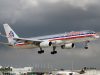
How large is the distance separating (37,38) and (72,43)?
66.0 feet

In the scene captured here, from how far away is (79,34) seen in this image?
595ft

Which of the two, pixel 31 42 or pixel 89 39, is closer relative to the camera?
pixel 89 39

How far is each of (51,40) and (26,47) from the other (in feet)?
49.5

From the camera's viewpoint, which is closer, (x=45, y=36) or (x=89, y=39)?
(x=89, y=39)

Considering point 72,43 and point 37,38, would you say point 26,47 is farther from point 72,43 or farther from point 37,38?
point 72,43

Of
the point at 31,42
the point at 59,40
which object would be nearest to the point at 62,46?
the point at 59,40

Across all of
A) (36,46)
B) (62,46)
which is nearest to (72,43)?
(62,46)

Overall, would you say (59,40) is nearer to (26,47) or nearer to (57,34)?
(57,34)

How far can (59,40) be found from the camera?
18450 centimetres

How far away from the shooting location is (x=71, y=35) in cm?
18238

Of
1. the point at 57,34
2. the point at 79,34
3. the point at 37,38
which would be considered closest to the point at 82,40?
the point at 79,34

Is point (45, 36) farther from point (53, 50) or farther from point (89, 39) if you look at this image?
point (89, 39)

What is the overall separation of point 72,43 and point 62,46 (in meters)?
5.04

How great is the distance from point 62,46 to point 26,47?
19618mm
